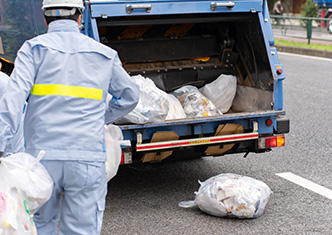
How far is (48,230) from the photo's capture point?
3404 millimetres

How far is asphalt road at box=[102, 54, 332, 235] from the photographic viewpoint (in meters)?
5.00

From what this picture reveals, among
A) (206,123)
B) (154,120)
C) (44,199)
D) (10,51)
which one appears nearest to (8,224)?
(44,199)

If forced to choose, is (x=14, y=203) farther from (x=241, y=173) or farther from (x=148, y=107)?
(x=241, y=173)

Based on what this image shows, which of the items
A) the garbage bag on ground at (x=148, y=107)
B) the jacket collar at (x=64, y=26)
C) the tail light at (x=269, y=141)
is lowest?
the tail light at (x=269, y=141)

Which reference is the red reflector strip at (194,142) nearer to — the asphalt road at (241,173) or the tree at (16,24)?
the asphalt road at (241,173)

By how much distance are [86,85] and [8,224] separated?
80cm

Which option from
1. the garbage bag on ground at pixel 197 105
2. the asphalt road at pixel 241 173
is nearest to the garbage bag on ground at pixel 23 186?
the asphalt road at pixel 241 173

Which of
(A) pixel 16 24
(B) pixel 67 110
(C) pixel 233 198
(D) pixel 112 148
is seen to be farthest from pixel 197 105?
(B) pixel 67 110

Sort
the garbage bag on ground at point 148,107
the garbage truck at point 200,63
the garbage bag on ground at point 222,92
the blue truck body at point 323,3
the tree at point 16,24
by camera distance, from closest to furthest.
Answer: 1. the garbage bag on ground at point 148,107
2. the garbage truck at point 200,63
3. the garbage bag on ground at point 222,92
4. the tree at point 16,24
5. the blue truck body at point 323,3

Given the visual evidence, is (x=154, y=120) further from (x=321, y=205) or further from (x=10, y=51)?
(x=10, y=51)

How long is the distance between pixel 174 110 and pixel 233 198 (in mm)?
1285

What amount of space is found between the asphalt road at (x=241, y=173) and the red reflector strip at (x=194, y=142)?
506 millimetres

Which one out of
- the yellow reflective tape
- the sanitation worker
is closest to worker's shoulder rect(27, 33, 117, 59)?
the sanitation worker

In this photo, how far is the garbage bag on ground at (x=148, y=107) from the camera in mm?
5394
